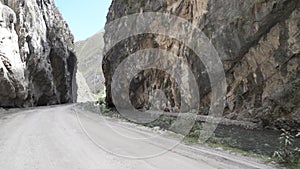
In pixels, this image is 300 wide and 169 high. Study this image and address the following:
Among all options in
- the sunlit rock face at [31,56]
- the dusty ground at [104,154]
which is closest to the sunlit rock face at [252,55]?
the dusty ground at [104,154]

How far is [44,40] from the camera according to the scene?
160 feet

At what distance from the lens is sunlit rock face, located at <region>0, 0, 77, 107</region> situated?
30.1 meters

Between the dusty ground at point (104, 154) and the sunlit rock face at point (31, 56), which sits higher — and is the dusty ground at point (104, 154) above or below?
below

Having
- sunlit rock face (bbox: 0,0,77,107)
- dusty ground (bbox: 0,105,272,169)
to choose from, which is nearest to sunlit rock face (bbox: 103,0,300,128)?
dusty ground (bbox: 0,105,272,169)

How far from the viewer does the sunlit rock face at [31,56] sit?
98.8ft

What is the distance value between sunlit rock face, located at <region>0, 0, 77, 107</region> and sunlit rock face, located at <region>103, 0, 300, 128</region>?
17139mm

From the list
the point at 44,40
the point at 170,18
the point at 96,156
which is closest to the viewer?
the point at 96,156

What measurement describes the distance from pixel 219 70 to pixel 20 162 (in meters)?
18.0

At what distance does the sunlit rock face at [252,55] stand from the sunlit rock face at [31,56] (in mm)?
17139

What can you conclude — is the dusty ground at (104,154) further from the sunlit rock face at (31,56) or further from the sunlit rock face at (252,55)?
the sunlit rock face at (31,56)

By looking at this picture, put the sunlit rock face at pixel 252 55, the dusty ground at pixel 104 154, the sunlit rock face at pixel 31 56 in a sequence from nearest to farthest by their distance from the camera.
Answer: the dusty ground at pixel 104 154
the sunlit rock face at pixel 252 55
the sunlit rock face at pixel 31 56

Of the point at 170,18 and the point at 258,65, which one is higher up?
the point at 170,18

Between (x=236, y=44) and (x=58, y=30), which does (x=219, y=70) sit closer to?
(x=236, y=44)

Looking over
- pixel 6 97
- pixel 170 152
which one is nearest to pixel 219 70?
pixel 170 152
